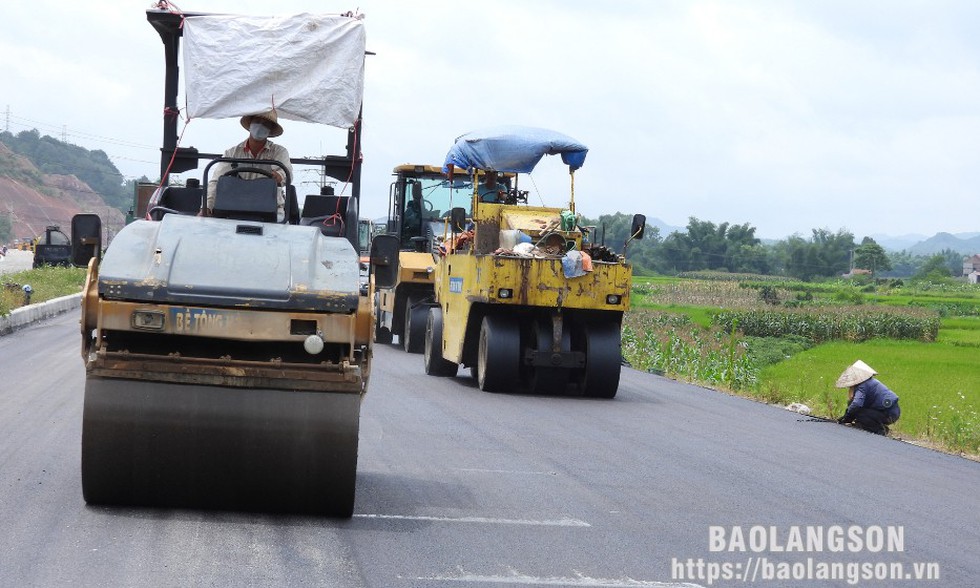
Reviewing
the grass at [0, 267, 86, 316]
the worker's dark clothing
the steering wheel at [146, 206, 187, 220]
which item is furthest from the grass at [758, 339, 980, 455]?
the grass at [0, 267, 86, 316]

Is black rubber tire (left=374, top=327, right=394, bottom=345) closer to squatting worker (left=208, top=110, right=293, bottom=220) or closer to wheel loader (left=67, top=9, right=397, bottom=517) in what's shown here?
squatting worker (left=208, top=110, right=293, bottom=220)

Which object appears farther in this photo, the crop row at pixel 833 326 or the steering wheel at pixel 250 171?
the crop row at pixel 833 326

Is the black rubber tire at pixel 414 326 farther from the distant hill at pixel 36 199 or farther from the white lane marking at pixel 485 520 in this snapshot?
the distant hill at pixel 36 199

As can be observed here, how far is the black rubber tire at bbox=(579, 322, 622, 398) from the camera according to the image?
17.2 m

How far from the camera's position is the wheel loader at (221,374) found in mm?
7152

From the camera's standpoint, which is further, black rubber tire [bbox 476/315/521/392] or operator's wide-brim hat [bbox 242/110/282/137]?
black rubber tire [bbox 476/315/521/392]

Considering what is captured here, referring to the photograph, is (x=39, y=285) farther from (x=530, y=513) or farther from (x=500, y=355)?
(x=530, y=513)

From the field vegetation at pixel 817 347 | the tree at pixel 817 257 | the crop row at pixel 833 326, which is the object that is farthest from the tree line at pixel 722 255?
the crop row at pixel 833 326

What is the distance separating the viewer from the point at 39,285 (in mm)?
37281

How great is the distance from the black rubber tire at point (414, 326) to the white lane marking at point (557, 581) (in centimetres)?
1684

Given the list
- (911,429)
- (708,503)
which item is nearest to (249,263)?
(708,503)

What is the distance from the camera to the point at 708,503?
360 inches

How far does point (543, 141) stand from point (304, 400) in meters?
11.7

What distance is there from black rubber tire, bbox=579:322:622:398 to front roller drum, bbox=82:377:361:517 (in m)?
9.92
